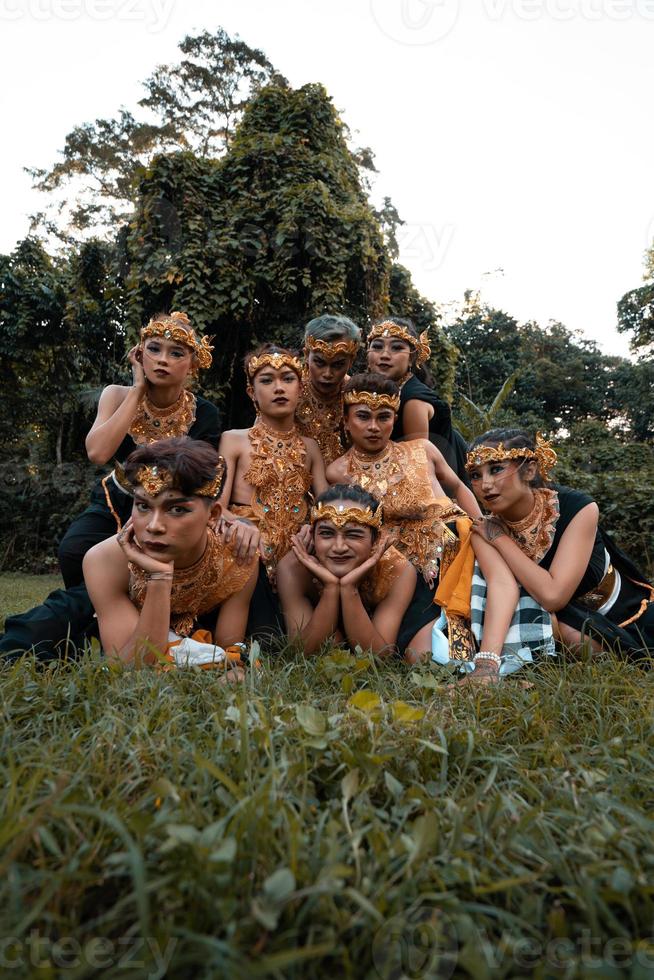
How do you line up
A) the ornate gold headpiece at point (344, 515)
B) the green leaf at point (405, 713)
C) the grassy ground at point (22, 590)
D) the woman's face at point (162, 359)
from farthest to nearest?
the grassy ground at point (22, 590) → the woman's face at point (162, 359) → the ornate gold headpiece at point (344, 515) → the green leaf at point (405, 713)

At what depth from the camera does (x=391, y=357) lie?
4805mm

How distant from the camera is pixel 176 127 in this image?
20.7m

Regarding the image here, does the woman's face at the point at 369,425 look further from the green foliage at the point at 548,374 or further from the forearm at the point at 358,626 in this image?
the green foliage at the point at 548,374

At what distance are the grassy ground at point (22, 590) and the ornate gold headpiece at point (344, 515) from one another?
170 inches

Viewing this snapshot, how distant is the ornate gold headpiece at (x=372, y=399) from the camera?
13.6 feet

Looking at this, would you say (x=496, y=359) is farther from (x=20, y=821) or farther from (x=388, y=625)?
(x=20, y=821)

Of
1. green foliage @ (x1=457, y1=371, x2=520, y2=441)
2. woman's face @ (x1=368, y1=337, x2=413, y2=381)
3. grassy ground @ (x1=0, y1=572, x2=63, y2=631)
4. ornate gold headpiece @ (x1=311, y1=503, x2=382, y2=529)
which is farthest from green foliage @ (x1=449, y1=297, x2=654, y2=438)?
ornate gold headpiece @ (x1=311, y1=503, x2=382, y2=529)

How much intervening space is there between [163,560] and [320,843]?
5.90ft

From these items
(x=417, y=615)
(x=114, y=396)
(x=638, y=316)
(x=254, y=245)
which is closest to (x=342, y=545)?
(x=417, y=615)

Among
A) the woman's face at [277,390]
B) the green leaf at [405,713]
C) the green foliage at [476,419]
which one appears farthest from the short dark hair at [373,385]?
the green foliage at [476,419]

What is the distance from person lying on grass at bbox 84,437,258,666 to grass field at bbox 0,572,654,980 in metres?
0.61

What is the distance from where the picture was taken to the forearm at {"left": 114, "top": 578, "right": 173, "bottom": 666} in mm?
2982

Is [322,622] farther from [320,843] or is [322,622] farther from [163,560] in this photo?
[320,843]

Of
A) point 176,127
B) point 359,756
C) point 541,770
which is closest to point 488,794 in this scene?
point 541,770
